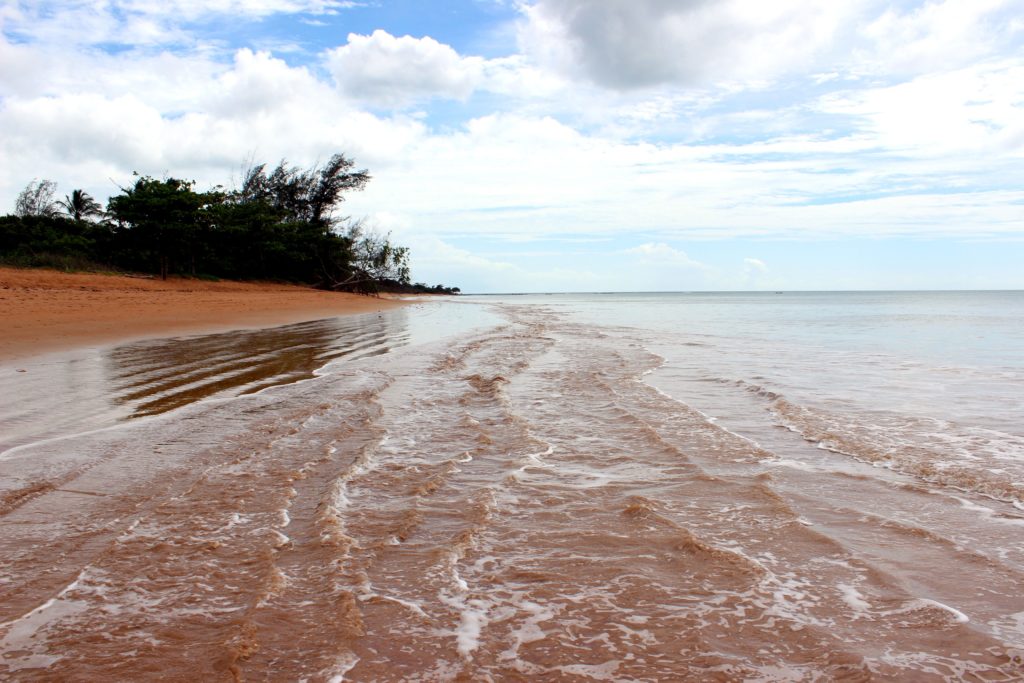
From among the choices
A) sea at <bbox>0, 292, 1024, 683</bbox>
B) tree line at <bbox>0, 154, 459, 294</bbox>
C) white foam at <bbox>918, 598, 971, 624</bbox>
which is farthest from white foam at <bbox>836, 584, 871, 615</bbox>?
tree line at <bbox>0, 154, 459, 294</bbox>

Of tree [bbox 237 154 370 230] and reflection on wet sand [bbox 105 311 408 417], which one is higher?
tree [bbox 237 154 370 230]

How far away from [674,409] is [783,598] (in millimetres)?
4621

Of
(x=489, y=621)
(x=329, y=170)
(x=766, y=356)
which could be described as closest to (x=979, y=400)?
(x=766, y=356)

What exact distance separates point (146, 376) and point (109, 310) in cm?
1105

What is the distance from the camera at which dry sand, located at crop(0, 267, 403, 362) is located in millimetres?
13016

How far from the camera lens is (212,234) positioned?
37438 mm

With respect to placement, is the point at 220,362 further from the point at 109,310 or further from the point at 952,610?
the point at 952,610

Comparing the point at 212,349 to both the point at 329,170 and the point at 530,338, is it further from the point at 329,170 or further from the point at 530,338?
the point at 329,170

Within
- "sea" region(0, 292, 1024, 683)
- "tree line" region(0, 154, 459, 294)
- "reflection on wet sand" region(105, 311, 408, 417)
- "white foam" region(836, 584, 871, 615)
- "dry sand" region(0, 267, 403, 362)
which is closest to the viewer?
"sea" region(0, 292, 1024, 683)

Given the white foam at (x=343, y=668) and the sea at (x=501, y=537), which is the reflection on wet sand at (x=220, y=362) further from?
the white foam at (x=343, y=668)

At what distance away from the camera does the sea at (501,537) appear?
2.48 metres

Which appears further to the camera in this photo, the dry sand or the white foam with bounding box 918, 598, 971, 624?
the dry sand

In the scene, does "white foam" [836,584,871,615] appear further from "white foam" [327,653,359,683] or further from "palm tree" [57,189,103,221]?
"palm tree" [57,189,103,221]

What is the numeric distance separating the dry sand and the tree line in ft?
9.04
